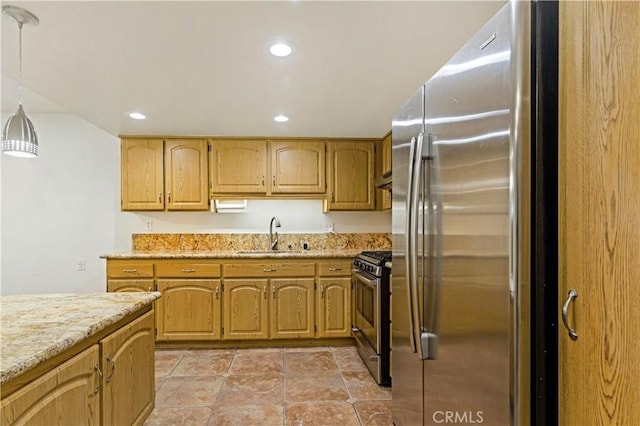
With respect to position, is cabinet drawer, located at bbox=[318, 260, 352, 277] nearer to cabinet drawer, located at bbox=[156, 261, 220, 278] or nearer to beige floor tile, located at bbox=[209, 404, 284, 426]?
cabinet drawer, located at bbox=[156, 261, 220, 278]

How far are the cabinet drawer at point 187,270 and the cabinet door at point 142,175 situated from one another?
749 millimetres

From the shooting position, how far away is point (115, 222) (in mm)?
4051

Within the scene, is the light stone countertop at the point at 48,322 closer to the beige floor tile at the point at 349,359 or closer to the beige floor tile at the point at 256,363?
the beige floor tile at the point at 256,363

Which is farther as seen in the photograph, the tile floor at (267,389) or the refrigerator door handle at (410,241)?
the tile floor at (267,389)

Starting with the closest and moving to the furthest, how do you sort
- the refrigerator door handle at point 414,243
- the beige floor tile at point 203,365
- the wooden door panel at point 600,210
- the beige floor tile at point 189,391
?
the wooden door panel at point 600,210, the refrigerator door handle at point 414,243, the beige floor tile at point 189,391, the beige floor tile at point 203,365

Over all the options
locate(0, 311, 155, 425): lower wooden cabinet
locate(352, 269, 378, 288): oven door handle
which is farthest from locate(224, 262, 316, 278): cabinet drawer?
locate(0, 311, 155, 425): lower wooden cabinet

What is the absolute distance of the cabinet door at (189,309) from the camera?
3414 mm

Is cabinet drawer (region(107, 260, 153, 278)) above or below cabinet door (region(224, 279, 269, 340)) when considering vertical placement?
above

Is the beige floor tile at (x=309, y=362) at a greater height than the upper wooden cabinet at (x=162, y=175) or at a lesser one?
lesser

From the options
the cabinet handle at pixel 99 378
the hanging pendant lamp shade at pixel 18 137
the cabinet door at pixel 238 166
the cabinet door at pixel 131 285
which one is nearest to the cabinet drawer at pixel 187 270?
the cabinet door at pixel 131 285

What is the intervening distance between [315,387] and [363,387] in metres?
0.36

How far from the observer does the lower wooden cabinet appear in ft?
3.33

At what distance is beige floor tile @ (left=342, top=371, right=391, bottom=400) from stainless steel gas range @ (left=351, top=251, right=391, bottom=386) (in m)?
0.05

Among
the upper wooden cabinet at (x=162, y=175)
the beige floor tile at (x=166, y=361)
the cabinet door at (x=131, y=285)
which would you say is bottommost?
the beige floor tile at (x=166, y=361)
